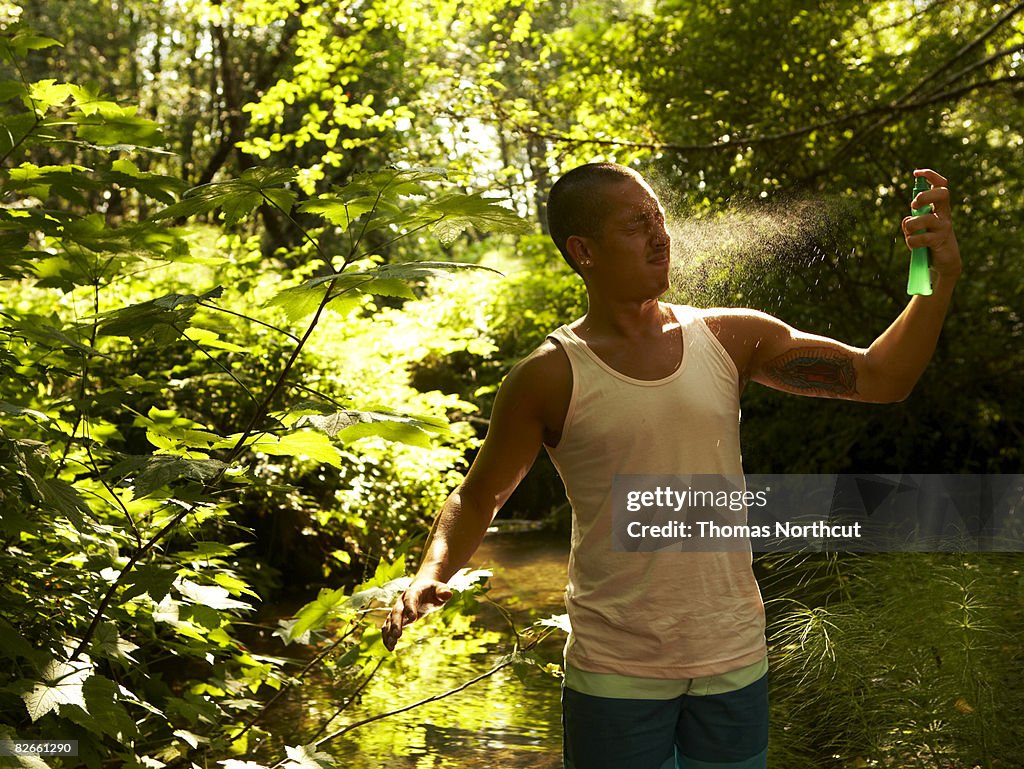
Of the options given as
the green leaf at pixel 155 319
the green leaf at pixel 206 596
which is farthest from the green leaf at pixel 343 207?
the green leaf at pixel 206 596

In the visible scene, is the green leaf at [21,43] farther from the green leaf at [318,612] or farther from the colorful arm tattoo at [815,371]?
the colorful arm tattoo at [815,371]

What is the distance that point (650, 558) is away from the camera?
184cm

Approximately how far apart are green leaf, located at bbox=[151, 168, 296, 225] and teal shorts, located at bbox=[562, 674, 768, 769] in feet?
3.52

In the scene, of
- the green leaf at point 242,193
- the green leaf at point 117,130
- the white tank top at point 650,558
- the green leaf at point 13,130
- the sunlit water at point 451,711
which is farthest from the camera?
the sunlit water at point 451,711

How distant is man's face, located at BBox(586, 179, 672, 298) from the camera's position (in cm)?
191

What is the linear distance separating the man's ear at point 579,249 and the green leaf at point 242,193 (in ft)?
1.75

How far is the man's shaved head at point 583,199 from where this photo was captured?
1.93 metres

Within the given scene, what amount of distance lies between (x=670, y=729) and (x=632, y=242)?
0.84 m

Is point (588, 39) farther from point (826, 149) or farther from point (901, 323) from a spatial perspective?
point (901, 323)

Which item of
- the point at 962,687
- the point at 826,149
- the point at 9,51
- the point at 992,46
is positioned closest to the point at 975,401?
the point at 826,149

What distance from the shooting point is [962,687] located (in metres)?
3.38

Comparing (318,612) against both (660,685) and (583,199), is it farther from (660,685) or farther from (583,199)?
(583,199)

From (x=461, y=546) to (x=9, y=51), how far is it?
1.44 metres

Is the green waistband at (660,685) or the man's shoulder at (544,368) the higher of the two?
the man's shoulder at (544,368)
